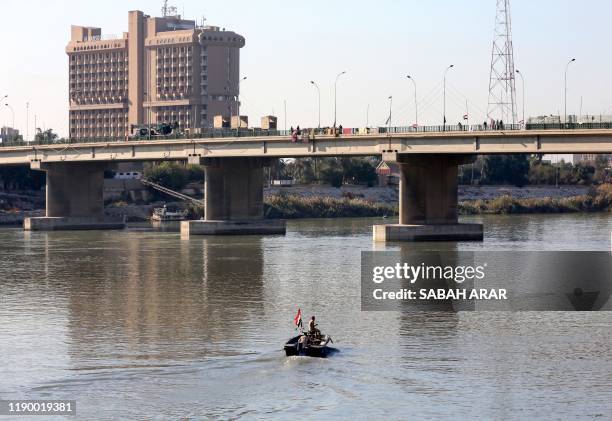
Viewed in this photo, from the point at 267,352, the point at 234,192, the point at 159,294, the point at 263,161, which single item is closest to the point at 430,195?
the point at 263,161

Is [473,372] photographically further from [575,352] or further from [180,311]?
[180,311]

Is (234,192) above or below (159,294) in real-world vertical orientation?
above

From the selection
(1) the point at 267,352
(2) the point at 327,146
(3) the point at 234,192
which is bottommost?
(1) the point at 267,352

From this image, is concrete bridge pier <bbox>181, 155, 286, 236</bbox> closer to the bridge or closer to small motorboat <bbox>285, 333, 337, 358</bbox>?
the bridge

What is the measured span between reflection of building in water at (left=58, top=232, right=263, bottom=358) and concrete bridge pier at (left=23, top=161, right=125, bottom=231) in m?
36.3

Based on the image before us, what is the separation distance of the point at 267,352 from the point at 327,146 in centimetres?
8039

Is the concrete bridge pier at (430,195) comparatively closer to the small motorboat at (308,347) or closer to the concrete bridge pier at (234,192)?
the concrete bridge pier at (234,192)

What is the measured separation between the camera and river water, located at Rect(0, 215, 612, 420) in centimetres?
4884

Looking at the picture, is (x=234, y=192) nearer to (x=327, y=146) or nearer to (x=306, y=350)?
(x=327, y=146)

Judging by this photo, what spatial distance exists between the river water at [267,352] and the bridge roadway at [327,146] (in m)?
28.0

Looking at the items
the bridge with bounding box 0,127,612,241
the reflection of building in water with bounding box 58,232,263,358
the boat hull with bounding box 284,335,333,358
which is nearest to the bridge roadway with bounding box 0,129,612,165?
the bridge with bounding box 0,127,612,241

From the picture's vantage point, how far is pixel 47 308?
75.8 metres

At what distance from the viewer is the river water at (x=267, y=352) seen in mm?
48844

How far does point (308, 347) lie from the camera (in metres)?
57.2
